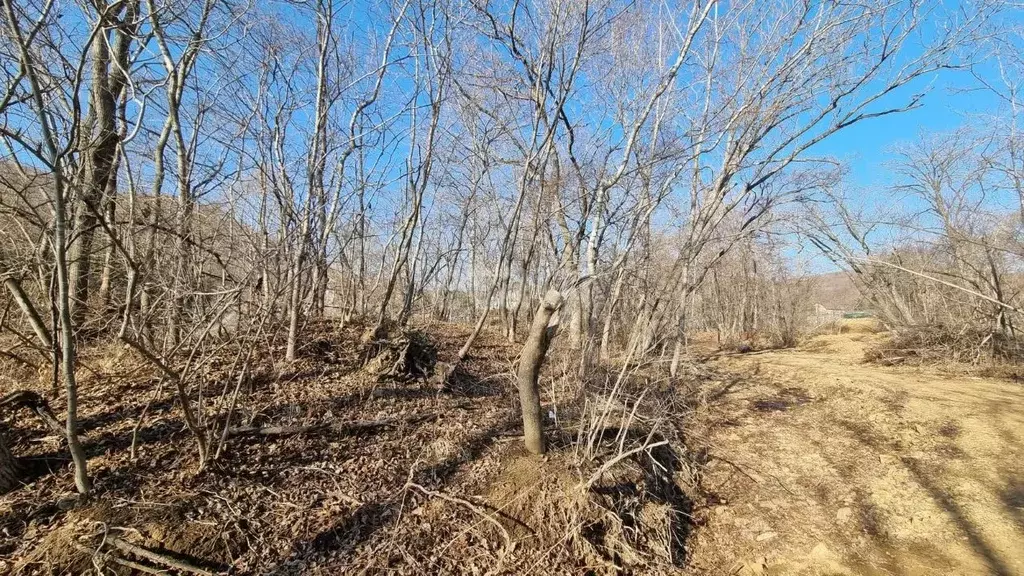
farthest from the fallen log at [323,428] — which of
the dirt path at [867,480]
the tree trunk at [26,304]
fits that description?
the dirt path at [867,480]

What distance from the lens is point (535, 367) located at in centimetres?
357

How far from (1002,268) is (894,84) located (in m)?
6.50

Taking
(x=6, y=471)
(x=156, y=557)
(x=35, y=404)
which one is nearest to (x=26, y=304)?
(x=35, y=404)

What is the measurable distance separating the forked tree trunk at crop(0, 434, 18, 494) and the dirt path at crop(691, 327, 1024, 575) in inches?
194

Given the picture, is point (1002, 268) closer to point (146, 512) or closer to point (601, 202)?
point (601, 202)

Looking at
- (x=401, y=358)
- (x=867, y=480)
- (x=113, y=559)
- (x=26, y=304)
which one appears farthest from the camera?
(x=401, y=358)

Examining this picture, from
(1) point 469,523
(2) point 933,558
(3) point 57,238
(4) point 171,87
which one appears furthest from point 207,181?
(2) point 933,558

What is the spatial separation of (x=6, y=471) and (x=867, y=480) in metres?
7.48

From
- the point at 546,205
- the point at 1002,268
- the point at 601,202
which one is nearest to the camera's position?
the point at 601,202

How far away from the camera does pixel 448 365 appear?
5594 millimetres

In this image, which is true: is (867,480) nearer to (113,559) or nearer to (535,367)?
(535,367)

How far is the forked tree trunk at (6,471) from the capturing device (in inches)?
97.7

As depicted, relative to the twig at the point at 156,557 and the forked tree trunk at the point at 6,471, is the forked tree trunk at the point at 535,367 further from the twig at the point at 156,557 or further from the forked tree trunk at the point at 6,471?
the forked tree trunk at the point at 6,471

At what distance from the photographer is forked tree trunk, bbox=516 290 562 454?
3.39 m
